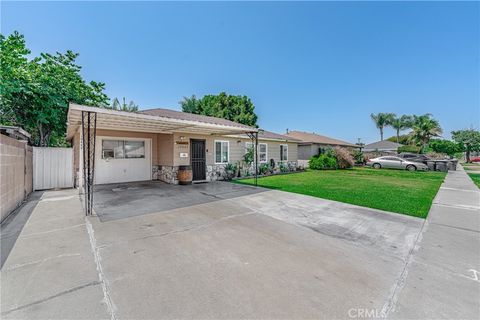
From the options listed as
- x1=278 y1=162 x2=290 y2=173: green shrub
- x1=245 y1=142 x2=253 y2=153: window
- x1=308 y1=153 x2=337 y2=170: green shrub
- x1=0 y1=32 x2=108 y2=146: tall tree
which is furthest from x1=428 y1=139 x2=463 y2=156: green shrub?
x1=0 y1=32 x2=108 y2=146: tall tree

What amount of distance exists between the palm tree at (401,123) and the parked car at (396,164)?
108 feet

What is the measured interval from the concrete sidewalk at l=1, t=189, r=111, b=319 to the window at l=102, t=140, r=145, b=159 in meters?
5.91

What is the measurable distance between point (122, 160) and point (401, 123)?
2167 inches

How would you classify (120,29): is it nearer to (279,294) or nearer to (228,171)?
(228,171)

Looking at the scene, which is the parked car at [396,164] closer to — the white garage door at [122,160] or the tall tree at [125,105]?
the white garage door at [122,160]

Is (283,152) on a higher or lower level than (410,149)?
lower

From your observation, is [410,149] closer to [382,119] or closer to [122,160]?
[382,119]

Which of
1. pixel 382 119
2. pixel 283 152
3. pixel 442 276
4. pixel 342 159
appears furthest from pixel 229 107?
pixel 382 119

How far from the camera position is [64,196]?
24.6ft

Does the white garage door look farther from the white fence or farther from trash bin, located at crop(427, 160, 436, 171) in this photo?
trash bin, located at crop(427, 160, 436, 171)

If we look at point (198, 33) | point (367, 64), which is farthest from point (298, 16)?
point (367, 64)

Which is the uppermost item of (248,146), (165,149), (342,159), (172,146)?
(248,146)

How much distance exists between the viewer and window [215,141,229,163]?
39.0 feet

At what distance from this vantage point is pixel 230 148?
12531 mm
